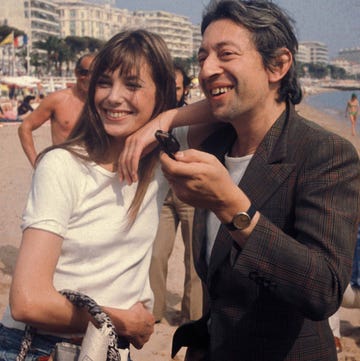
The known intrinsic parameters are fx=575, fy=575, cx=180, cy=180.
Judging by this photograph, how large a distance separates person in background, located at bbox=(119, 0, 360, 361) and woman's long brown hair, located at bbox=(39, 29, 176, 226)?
10 centimetres

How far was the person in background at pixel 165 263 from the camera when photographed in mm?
4746

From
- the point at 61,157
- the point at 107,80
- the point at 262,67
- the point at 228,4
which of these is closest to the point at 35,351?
the point at 61,157

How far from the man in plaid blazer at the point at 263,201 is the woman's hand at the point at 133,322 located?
8.9 inches

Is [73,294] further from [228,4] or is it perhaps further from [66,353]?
[228,4]

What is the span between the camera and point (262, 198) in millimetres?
1741

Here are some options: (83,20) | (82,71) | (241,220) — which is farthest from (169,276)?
(83,20)

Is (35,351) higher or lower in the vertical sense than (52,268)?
lower

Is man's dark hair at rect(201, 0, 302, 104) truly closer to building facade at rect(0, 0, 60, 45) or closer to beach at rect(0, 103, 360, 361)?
beach at rect(0, 103, 360, 361)

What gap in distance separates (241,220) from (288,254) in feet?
0.48

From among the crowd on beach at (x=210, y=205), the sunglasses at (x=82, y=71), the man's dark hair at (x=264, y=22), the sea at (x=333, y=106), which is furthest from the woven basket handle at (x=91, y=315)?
the sea at (x=333, y=106)

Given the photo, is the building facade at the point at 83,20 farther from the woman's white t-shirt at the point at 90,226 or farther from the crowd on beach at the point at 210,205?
the woman's white t-shirt at the point at 90,226

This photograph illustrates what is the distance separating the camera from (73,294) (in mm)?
1612

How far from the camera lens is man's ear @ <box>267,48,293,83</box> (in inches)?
Answer: 74.3

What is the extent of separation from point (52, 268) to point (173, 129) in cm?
90
